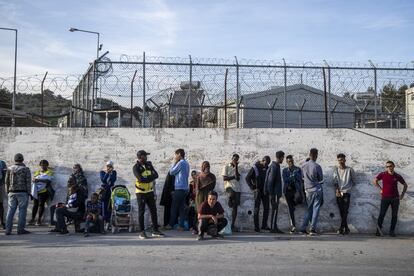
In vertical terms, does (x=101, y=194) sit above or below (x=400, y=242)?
above

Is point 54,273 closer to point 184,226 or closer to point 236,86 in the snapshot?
point 184,226

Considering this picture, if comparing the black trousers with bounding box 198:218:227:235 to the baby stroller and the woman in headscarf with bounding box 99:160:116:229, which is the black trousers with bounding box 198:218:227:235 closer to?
the baby stroller

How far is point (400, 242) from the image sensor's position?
1029 centimetres

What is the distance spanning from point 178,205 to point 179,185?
18.2 inches

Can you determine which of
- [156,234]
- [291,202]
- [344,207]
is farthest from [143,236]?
[344,207]

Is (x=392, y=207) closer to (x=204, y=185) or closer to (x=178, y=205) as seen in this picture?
(x=204, y=185)

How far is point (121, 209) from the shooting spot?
35.7ft

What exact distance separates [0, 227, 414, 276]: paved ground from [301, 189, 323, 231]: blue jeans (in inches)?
20.1

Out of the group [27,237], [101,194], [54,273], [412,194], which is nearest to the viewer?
[54,273]

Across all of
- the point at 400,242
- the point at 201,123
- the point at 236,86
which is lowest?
the point at 400,242

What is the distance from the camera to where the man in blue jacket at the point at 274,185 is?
1117 cm

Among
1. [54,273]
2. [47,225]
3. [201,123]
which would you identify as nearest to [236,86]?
[201,123]

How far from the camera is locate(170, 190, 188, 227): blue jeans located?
11.2 metres

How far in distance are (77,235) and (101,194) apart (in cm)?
117
